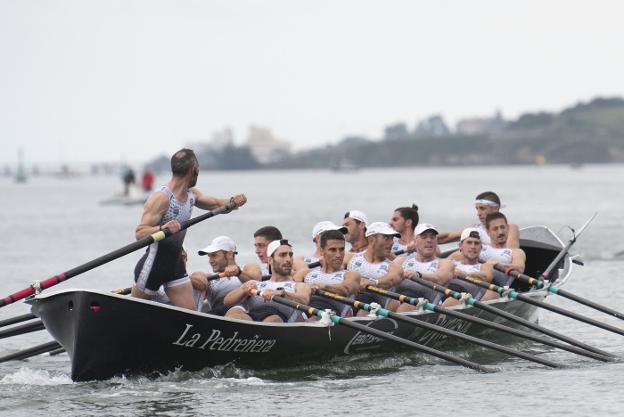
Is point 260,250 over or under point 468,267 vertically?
over

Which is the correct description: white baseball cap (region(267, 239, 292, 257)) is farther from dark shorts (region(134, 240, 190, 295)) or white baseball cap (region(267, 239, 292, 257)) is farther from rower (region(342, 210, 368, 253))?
rower (region(342, 210, 368, 253))

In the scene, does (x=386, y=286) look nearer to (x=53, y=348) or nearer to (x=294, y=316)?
(x=294, y=316)

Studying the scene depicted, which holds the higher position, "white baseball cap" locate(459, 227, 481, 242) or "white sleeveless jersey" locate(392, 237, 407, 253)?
"white baseball cap" locate(459, 227, 481, 242)

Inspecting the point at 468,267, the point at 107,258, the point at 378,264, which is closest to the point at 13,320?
A: the point at 107,258

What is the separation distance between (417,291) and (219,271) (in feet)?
10.0

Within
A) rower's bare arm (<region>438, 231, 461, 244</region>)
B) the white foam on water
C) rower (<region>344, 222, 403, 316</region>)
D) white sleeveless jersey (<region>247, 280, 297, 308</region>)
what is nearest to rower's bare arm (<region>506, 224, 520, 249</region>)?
rower's bare arm (<region>438, 231, 461, 244</region>)

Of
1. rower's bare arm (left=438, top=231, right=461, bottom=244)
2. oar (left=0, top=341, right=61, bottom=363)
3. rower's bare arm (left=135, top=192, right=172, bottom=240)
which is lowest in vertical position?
oar (left=0, top=341, right=61, bottom=363)

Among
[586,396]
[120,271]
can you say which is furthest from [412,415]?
[120,271]

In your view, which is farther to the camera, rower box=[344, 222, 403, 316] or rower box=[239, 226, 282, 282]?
rower box=[344, 222, 403, 316]

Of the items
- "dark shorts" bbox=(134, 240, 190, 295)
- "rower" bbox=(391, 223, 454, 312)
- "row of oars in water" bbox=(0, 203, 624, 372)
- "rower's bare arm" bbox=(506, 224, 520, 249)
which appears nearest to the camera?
"dark shorts" bbox=(134, 240, 190, 295)

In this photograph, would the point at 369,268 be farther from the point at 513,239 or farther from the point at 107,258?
the point at 107,258

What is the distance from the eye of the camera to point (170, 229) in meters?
13.0

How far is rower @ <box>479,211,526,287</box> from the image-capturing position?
59.0 ft

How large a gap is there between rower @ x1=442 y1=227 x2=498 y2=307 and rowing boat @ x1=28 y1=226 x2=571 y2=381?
2321 mm
